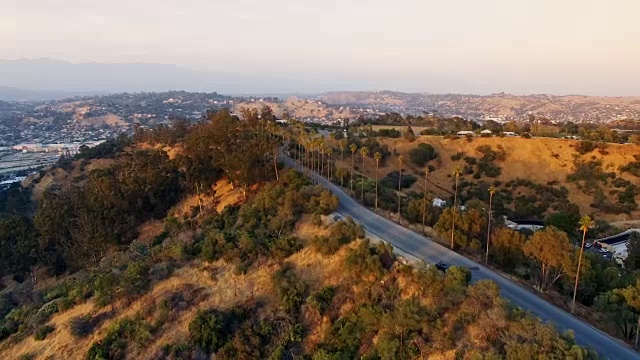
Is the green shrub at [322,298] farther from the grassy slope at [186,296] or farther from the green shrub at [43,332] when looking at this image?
the green shrub at [43,332]

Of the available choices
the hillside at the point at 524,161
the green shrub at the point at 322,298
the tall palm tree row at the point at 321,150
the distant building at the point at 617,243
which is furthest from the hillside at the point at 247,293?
the hillside at the point at 524,161

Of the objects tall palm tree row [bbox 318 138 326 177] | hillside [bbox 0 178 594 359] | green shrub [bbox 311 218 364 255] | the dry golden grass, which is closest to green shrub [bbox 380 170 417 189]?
tall palm tree row [bbox 318 138 326 177]

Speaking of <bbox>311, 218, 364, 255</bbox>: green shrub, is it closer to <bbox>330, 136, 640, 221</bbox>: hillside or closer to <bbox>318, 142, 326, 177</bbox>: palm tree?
<bbox>318, 142, 326, 177</bbox>: palm tree

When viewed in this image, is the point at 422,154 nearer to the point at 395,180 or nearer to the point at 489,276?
the point at 395,180

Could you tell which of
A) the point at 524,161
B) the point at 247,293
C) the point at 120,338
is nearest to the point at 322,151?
the point at 247,293

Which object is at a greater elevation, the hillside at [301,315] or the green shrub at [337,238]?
the green shrub at [337,238]

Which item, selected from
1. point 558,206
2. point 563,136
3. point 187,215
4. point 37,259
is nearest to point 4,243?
point 37,259

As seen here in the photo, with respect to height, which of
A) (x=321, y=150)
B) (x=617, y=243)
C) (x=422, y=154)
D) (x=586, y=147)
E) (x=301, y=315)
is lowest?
(x=617, y=243)
